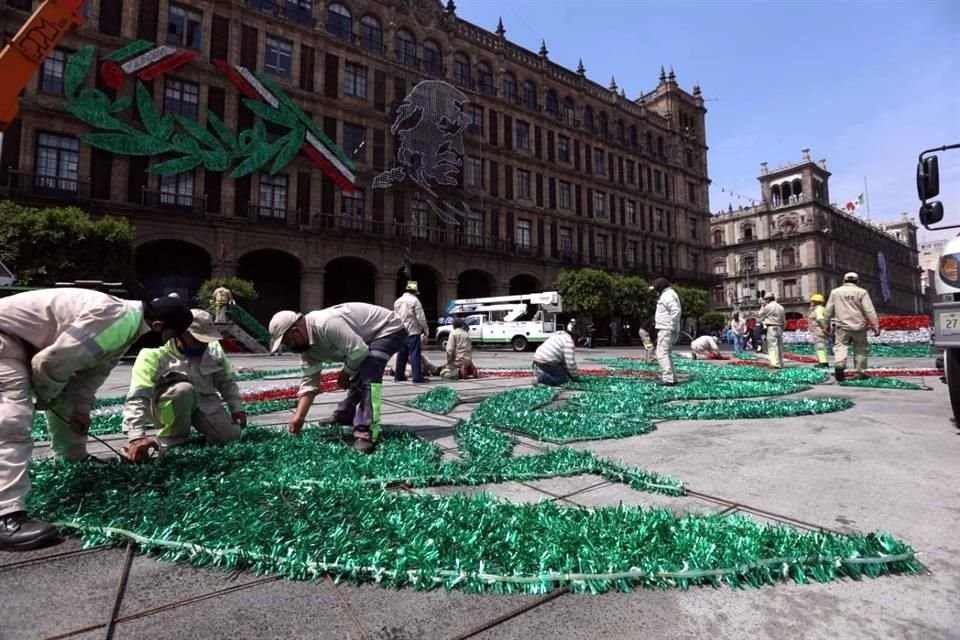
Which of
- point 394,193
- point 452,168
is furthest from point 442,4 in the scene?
point 394,193

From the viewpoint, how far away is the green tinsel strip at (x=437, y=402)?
200 inches

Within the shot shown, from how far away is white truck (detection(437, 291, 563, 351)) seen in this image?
2306 centimetres

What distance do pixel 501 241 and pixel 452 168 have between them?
582 cm

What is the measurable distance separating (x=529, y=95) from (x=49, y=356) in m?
37.1

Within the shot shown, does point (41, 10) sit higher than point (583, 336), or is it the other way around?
point (41, 10)

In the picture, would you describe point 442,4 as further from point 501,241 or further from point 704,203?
point 704,203

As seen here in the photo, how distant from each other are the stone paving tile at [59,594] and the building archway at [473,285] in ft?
101

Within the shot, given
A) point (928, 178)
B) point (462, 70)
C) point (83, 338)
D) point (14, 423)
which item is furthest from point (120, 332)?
point (462, 70)

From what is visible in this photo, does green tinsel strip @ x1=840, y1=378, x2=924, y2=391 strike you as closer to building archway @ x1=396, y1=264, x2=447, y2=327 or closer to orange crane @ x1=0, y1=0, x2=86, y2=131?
orange crane @ x1=0, y1=0, x2=86, y2=131

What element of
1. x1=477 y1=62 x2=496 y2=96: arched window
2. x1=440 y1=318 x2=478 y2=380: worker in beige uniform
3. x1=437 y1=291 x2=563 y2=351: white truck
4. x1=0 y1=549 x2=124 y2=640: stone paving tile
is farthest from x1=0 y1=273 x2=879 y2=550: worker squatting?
x1=477 y1=62 x2=496 y2=96: arched window

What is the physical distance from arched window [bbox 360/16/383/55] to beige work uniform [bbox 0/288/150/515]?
29.8 metres

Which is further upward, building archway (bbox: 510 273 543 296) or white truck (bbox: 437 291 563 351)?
building archway (bbox: 510 273 543 296)

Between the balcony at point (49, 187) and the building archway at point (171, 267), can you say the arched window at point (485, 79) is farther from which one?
the balcony at point (49, 187)

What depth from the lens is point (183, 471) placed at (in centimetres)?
264
